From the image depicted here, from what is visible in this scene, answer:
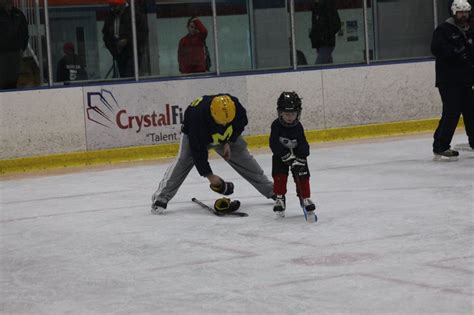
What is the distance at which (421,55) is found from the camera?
17.4m

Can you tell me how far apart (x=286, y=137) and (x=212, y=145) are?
777mm

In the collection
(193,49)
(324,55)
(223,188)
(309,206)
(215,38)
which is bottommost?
(309,206)

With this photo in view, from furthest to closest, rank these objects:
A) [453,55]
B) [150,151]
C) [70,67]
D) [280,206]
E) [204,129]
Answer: [150,151] < [70,67] < [453,55] < [204,129] < [280,206]

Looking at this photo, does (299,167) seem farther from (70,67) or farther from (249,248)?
(70,67)

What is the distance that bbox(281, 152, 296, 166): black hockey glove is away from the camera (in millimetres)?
8820

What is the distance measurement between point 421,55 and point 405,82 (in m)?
0.77

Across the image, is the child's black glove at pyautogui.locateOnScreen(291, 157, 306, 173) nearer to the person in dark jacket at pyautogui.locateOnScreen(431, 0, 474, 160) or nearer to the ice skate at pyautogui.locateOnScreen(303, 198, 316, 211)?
the ice skate at pyautogui.locateOnScreen(303, 198, 316, 211)

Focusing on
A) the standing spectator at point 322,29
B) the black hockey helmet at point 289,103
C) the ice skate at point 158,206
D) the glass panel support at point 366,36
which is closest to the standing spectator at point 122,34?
the standing spectator at point 322,29

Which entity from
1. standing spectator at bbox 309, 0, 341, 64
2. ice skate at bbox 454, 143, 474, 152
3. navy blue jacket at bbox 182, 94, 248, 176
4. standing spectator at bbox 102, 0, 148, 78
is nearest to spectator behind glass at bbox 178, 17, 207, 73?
standing spectator at bbox 102, 0, 148, 78

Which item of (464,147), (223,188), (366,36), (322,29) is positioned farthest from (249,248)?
(366,36)

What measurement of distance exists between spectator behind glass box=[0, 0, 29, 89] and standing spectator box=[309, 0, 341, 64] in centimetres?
431

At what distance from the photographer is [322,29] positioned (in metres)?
16.6

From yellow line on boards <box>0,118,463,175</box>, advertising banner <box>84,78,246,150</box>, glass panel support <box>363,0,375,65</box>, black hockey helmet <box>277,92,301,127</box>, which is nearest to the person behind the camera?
black hockey helmet <box>277,92,301,127</box>

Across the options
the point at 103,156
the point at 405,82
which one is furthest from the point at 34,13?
the point at 405,82
